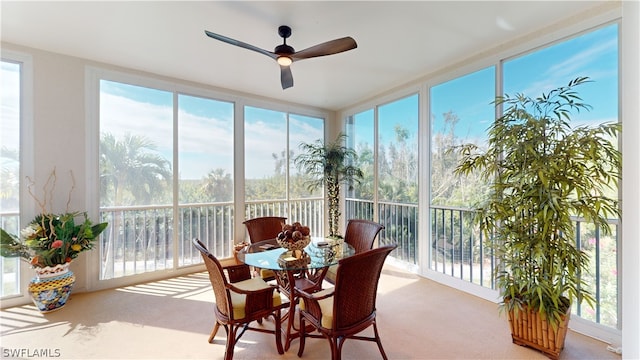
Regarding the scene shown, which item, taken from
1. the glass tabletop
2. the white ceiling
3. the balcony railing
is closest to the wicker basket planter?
the glass tabletop

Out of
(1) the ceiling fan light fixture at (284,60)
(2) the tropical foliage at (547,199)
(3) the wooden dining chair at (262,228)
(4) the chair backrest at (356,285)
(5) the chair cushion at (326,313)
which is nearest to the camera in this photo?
(4) the chair backrest at (356,285)

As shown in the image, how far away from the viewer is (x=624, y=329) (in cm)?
91

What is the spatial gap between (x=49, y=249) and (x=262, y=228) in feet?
6.96

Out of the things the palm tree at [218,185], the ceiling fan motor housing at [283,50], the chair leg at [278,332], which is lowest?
the chair leg at [278,332]

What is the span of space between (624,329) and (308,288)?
1912mm

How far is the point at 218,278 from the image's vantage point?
174cm

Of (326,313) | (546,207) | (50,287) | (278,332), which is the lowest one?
(278,332)

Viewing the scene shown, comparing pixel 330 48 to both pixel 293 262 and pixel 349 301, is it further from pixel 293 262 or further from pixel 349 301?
pixel 349 301

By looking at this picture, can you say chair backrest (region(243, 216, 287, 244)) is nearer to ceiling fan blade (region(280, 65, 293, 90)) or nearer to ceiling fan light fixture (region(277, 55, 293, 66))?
ceiling fan blade (region(280, 65, 293, 90))

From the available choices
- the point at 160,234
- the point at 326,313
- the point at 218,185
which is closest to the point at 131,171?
the point at 160,234

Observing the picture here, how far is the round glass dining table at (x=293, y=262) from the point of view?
1996 millimetres

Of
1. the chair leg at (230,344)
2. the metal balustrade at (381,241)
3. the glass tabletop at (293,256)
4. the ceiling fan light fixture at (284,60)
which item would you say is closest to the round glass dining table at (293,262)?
the glass tabletop at (293,256)

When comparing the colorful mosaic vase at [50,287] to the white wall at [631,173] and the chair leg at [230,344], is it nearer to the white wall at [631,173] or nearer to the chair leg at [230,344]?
the chair leg at [230,344]

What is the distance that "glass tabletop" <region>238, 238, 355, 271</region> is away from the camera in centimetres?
201
